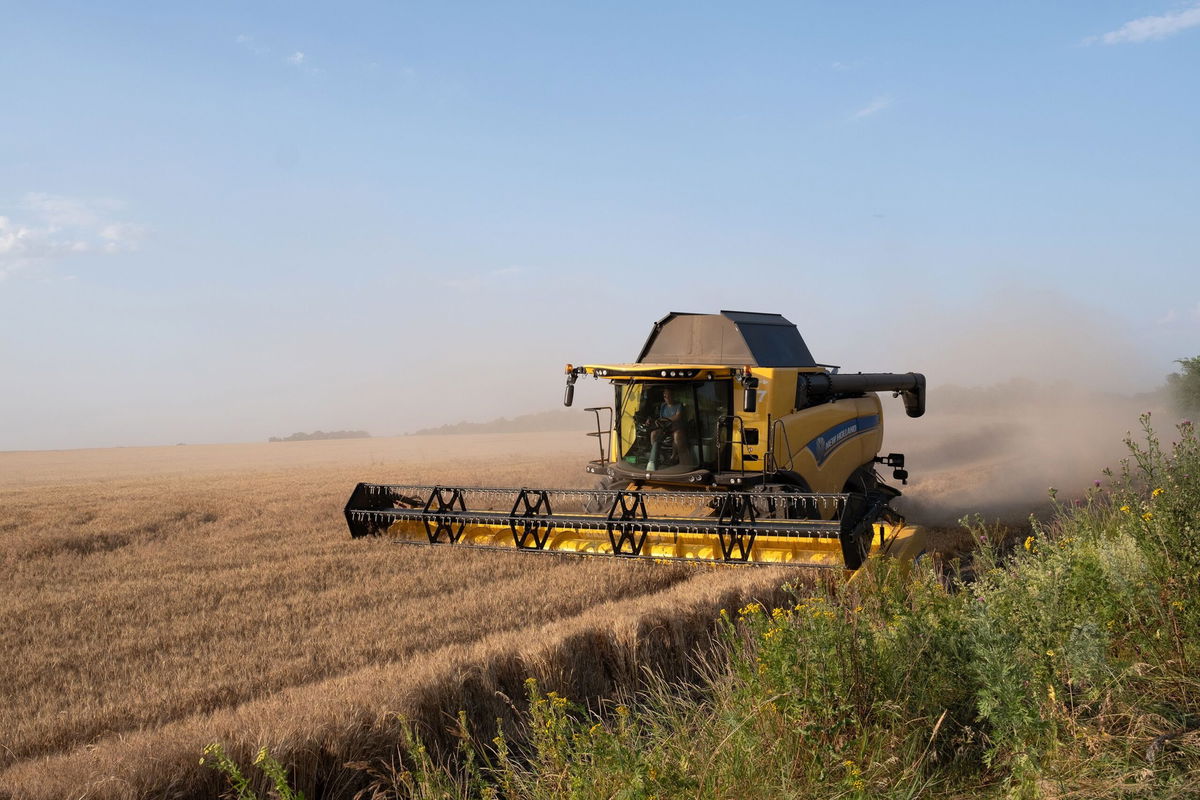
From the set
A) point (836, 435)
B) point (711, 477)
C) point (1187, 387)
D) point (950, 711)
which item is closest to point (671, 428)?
point (711, 477)

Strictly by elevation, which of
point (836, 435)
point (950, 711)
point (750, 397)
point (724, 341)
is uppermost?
point (724, 341)

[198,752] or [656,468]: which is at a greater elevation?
[656,468]

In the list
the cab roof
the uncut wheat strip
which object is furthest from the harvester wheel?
the uncut wheat strip

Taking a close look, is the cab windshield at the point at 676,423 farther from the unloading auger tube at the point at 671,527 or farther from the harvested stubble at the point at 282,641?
the harvested stubble at the point at 282,641

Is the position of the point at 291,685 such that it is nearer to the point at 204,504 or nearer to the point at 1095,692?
the point at 1095,692

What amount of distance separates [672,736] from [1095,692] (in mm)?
1582

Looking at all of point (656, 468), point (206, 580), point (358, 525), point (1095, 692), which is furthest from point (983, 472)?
point (1095, 692)

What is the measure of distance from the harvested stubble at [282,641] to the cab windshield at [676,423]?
176 centimetres

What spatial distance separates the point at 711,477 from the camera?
984 cm

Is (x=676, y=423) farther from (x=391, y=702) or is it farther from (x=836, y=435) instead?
(x=391, y=702)

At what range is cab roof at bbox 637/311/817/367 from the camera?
1056 centimetres

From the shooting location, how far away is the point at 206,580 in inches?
334

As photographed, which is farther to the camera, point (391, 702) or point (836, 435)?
point (836, 435)

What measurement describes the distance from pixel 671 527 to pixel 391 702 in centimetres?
444
